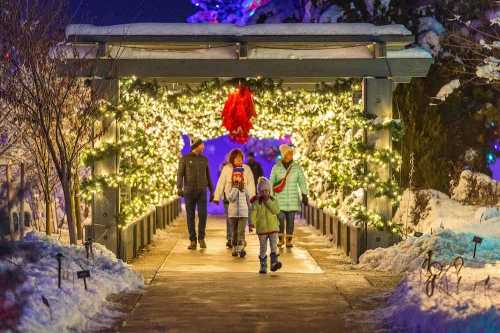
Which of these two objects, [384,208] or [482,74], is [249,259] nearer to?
[384,208]

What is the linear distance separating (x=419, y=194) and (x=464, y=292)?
47.8 ft

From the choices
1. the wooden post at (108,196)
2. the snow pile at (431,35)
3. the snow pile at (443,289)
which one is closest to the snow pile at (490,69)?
the snow pile at (443,289)

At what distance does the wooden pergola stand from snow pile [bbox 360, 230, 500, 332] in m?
1.22

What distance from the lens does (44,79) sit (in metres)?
13.7

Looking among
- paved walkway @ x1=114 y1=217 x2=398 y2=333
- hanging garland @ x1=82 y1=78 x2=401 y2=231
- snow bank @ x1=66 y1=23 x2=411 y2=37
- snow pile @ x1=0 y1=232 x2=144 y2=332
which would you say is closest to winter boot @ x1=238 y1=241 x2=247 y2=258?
paved walkway @ x1=114 y1=217 x2=398 y2=333

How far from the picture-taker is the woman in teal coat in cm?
1688

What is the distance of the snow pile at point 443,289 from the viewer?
8.23 m

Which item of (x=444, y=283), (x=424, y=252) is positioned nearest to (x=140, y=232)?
(x=424, y=252)

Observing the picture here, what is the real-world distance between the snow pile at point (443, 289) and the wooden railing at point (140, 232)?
3.69m

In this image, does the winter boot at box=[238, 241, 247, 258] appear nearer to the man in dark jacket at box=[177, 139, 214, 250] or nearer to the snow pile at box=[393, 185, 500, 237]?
the man in dark jacket at box=[177, 139, 214, 250]

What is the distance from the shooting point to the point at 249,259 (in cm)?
1547

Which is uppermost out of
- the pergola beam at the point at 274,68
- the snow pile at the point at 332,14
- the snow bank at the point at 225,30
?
the snow pile at the point at 332,14

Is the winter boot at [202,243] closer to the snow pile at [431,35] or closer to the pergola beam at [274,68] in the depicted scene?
the pergola beam at [274,68]

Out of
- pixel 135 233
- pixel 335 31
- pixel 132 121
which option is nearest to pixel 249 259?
pixel 135 233
